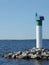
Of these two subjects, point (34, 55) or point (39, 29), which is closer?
point (34, 55)

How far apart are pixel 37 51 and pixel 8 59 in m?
3.44

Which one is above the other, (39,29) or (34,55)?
(39,29)

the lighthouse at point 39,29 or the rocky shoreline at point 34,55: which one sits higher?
the lighthouse at point 39,29

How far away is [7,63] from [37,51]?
456cm

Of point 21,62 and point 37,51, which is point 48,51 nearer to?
point 37,51

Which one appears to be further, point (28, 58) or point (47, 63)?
point (28, 58)

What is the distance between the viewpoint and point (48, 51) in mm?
38344

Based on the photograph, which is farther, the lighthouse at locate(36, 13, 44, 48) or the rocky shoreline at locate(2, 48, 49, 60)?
the lighthouse at locate(36, 13, 44, 48)

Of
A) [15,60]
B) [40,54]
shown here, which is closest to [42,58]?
[40,54]

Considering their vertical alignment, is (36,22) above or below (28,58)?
above

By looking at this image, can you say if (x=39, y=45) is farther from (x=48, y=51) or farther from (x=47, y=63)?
(x=47, y=63)

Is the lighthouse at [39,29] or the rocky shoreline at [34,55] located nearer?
the rocky shoreline at [34,55]

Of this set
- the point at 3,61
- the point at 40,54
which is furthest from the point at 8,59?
the point at 40,54

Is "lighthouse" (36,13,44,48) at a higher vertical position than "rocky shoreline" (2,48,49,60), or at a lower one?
higher
